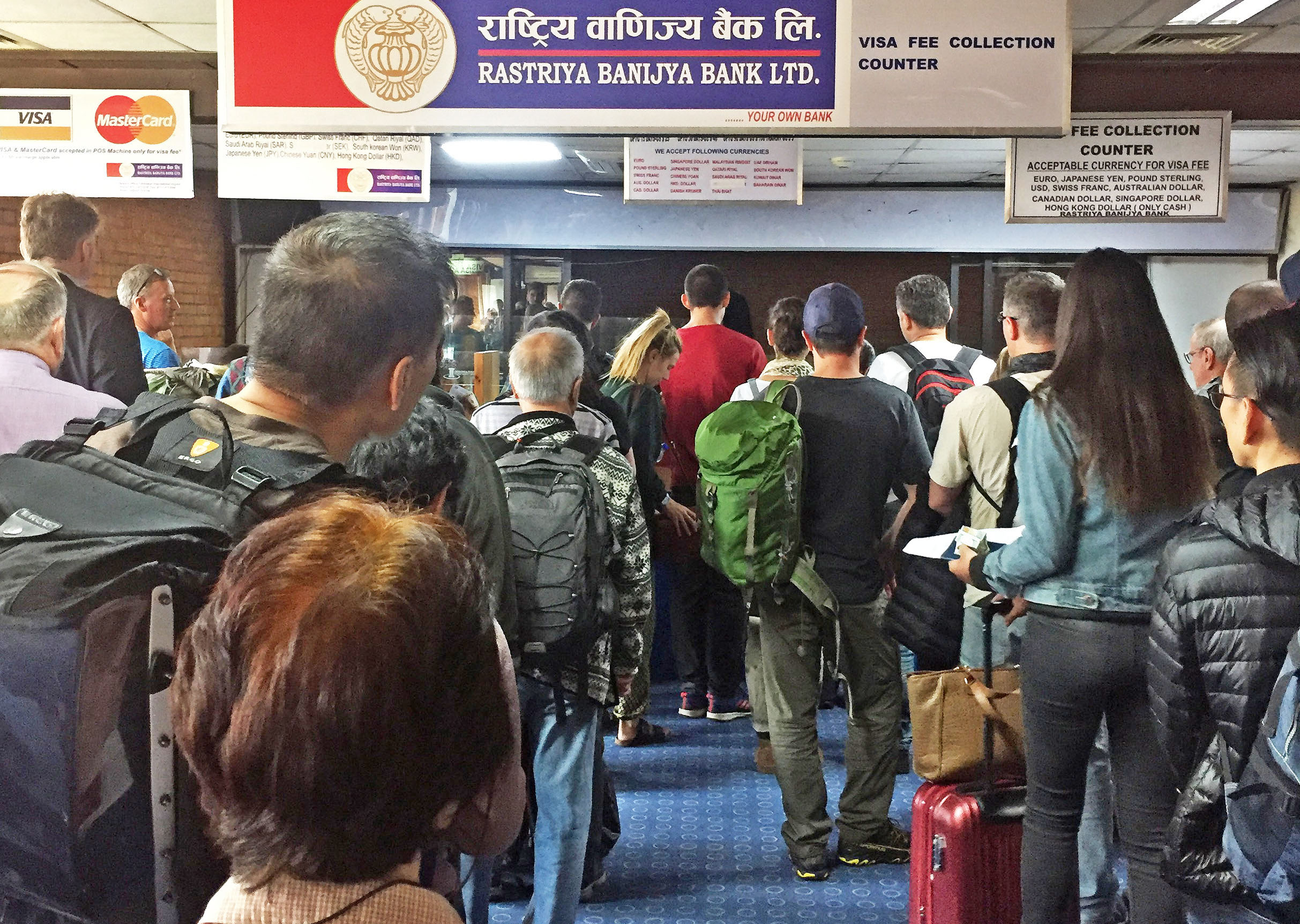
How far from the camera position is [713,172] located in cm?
629

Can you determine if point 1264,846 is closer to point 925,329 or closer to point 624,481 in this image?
point 624,481

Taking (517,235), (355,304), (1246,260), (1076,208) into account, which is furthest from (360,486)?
(1246,260)

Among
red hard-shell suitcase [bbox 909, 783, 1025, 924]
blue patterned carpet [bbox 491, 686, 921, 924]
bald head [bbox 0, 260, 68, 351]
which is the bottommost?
blue patterned carpet [bbox 491, 686, 921, 924]

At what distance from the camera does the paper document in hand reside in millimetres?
2723

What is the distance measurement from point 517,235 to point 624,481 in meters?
7.92

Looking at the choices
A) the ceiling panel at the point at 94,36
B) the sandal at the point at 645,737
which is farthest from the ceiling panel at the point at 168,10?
the sandal at the point at 645,737

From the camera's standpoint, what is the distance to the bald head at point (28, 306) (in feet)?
8.63

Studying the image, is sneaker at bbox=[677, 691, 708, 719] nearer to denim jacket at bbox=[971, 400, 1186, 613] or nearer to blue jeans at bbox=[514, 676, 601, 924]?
blue jeans at bbox=[514, 676, 601, 924]

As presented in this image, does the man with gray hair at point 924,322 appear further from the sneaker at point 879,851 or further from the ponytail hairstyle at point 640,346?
the sneaker at point 879,851

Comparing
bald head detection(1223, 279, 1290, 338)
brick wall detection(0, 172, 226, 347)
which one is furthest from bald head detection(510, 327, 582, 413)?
brick wall detection(0, 172, 226, 347)

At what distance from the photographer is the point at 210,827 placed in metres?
0.88

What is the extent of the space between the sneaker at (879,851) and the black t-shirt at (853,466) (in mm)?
789

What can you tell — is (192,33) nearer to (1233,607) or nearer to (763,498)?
(763,498)

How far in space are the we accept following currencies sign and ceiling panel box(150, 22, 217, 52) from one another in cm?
219
